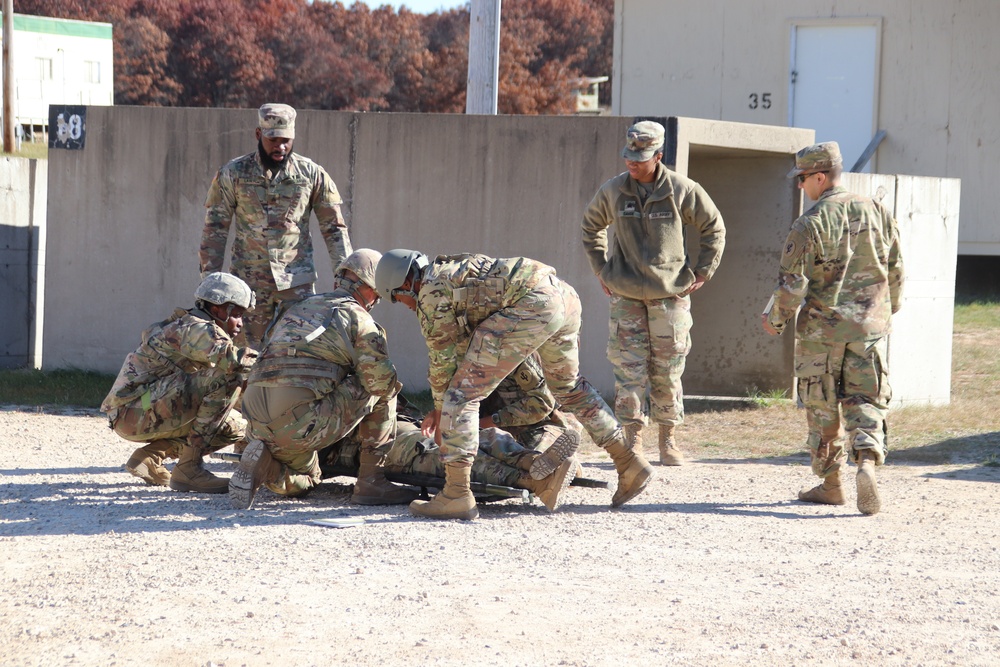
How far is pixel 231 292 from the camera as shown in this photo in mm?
6504

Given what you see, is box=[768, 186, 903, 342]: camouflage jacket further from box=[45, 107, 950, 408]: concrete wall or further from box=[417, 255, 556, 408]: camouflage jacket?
box=[45, 107, 950, 408]: concrete wall

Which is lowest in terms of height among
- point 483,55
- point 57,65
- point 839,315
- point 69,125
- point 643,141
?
point 839,315

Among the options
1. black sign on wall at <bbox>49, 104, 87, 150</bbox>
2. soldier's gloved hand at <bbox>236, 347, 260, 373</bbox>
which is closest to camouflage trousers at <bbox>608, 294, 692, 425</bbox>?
soldier's gloved hand at <bbox>236, 347, 260, 373</bbox>

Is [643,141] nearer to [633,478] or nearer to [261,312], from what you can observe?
[633,478]

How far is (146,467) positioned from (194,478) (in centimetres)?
37

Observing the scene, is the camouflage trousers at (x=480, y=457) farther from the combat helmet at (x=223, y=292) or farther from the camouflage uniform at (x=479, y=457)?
the combat helmet at (x=223, y=292)

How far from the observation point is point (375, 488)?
20.5ft

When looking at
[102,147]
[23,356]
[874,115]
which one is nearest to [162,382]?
[102,147]

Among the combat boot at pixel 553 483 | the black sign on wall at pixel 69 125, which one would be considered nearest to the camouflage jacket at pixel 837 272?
the combat boot at pixel 553 483

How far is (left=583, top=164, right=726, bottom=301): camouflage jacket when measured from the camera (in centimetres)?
730

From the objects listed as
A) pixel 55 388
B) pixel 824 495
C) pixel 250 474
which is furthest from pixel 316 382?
pixel 55 388

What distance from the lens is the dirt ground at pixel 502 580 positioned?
4.13 m

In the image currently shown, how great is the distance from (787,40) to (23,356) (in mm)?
10478

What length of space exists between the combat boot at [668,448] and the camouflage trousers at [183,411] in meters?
2.63
